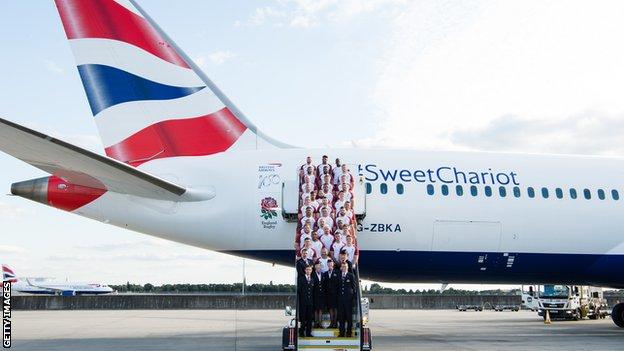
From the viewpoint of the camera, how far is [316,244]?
1331cm

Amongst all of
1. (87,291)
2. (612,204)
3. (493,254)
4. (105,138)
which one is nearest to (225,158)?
(105,138)

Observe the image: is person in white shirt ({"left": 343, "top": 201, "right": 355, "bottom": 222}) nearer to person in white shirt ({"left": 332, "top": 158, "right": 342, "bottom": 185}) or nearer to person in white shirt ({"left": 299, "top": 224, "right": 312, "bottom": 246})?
person in white shirt ({"left": 299, "top": 224, "right": 312, "bottom": 246})

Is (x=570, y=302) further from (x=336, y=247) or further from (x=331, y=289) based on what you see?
(x=331, y=289)

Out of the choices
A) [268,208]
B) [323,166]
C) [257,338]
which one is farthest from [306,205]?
[257,338]

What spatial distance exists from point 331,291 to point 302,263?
824 millimetres

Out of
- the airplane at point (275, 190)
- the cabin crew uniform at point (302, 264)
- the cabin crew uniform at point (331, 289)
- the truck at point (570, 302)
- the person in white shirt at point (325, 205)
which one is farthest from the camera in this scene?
the truck at point (570, 302)

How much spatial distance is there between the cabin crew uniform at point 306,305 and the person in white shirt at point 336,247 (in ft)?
3.37

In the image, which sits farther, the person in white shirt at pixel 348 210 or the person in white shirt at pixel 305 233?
the person in white shirt at pixel 348 210

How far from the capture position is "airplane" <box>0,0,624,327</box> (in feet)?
51.9

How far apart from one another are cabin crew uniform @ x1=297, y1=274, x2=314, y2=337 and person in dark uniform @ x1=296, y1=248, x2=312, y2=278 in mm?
243

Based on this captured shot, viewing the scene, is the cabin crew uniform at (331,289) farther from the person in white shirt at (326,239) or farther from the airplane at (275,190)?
the airplane at (275,190)

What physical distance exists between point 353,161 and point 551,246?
18.8 ft

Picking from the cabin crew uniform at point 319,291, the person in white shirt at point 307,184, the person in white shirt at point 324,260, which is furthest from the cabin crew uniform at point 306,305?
the person in white shirt at point 307,184

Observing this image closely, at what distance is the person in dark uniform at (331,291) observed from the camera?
1244 cm
